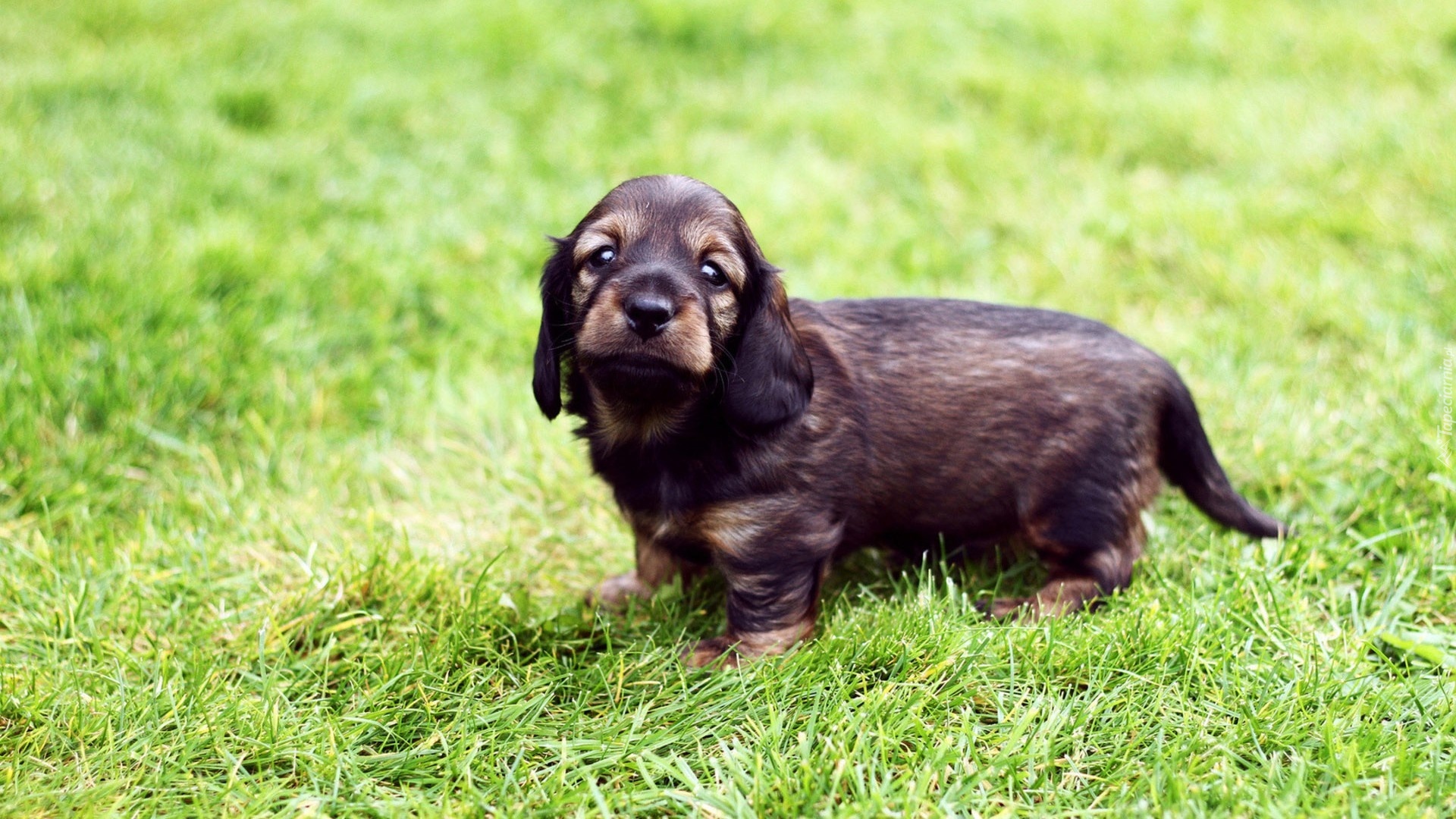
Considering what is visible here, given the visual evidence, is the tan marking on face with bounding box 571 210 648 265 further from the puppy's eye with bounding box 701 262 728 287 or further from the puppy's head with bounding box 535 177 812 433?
the puppy's eye with bounding box 701 262 728 287

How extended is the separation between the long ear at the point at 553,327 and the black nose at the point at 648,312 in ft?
1.45

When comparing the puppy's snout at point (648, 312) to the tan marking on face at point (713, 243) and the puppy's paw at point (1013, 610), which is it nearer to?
the tan marking on face at point (713, 243)

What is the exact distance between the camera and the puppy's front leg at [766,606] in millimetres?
3043

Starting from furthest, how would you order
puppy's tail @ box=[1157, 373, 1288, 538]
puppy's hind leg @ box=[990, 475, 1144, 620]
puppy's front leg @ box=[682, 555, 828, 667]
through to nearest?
puppy's tail @ box=[1157, 373, 1288, 538] < puppy's hind leg @ box=[990, 475, 1144, 620] < puppy's front leg @ box=[682, 555, 828, 667]

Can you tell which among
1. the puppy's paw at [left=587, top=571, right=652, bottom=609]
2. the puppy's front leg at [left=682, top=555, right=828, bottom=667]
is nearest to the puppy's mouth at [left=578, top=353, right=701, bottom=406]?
the puppy's front leg at [left=682, top=555, right=828, bottom=667]

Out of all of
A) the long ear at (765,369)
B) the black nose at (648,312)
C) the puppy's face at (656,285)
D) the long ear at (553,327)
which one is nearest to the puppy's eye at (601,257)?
the puppy's face at (656,285)

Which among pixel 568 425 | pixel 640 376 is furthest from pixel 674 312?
pixel 568 425

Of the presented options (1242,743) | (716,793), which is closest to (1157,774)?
(1242,743)

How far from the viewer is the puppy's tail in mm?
3482

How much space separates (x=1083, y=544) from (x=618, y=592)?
56.0 inches

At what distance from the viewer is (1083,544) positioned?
132 inches

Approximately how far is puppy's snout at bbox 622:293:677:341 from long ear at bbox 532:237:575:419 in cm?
44

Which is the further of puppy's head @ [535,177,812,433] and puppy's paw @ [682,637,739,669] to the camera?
puppy's paw @ [682,637,739,669]

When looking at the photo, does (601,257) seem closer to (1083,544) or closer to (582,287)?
(582,287)
